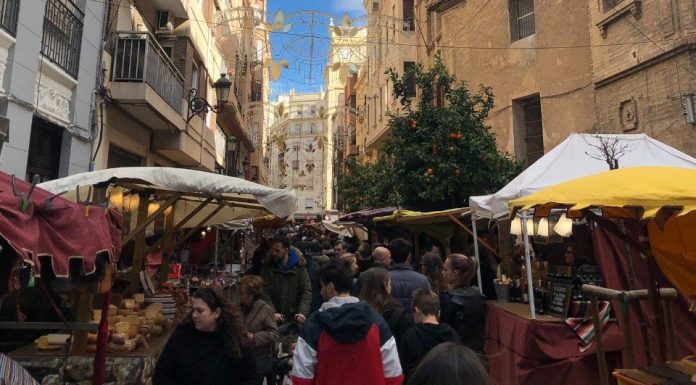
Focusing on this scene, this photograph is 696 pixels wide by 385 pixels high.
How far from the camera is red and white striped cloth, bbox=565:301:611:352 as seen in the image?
17.1 feet

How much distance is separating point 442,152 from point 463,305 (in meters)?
8.73

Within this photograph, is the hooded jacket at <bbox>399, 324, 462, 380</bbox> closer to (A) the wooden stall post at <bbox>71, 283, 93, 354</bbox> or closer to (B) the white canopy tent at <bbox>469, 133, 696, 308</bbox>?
(A) the wooden stall post at <bbox>71, 283, 93, 354</bbox>

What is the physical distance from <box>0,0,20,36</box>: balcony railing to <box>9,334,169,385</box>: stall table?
509 cm

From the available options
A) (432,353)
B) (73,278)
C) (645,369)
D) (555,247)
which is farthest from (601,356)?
(555,247)

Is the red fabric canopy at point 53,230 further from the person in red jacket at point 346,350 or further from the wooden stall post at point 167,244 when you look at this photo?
the wooden stall post at point 167,244

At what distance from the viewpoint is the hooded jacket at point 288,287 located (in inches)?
224

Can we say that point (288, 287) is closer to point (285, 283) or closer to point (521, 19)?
point (285, 283)

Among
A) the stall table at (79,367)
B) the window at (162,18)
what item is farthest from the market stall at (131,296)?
the window at (162,18)

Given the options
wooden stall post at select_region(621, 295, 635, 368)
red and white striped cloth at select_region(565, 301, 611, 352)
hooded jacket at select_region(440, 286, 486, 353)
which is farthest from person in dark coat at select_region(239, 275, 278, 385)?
red and white striped cloth at select_region(565, 301, 611, 352)

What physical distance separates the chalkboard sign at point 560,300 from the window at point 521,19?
12.6m

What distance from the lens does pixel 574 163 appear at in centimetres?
678

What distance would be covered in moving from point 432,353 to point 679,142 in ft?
37.0

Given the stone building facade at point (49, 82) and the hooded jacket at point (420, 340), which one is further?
the stone building facade at point (49, 82)

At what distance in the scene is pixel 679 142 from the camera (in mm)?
10195
